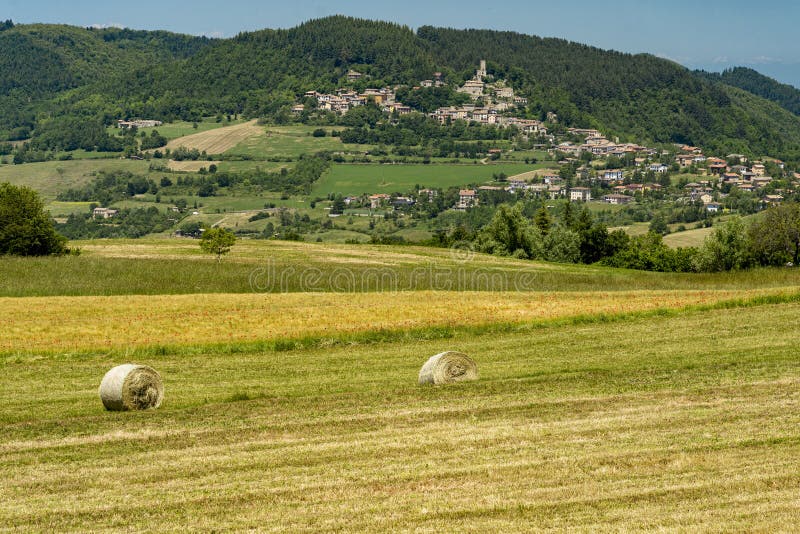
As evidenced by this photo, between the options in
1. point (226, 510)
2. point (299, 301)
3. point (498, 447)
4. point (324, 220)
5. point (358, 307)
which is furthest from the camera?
point (324, 220)

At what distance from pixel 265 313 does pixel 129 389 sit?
64.5 feet

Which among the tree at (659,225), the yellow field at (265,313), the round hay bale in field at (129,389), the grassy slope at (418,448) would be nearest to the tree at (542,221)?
the tree at (659,225)

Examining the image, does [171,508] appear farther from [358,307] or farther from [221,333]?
[358,307]

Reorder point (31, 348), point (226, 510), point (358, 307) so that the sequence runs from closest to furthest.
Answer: point (226, 510), point (31, 348), point (358, 307)

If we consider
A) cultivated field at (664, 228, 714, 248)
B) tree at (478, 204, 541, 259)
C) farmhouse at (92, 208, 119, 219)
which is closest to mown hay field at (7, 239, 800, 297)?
tree at (478, 204, 541, 259)

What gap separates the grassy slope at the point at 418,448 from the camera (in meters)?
13.9

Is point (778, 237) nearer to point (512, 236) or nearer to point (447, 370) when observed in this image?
point (512, 236)

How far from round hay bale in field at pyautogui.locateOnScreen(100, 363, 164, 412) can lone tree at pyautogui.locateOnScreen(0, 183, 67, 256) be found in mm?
53694

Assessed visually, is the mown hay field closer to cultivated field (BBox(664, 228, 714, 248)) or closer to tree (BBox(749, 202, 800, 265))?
tree (BBox(749, 202, 800, 265))

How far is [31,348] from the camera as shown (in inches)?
1254

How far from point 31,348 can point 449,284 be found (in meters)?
31.6

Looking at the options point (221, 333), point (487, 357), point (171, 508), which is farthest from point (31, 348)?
point (171, 508)

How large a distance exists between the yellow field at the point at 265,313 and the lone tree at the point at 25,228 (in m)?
24.3

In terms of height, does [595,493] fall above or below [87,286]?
above
